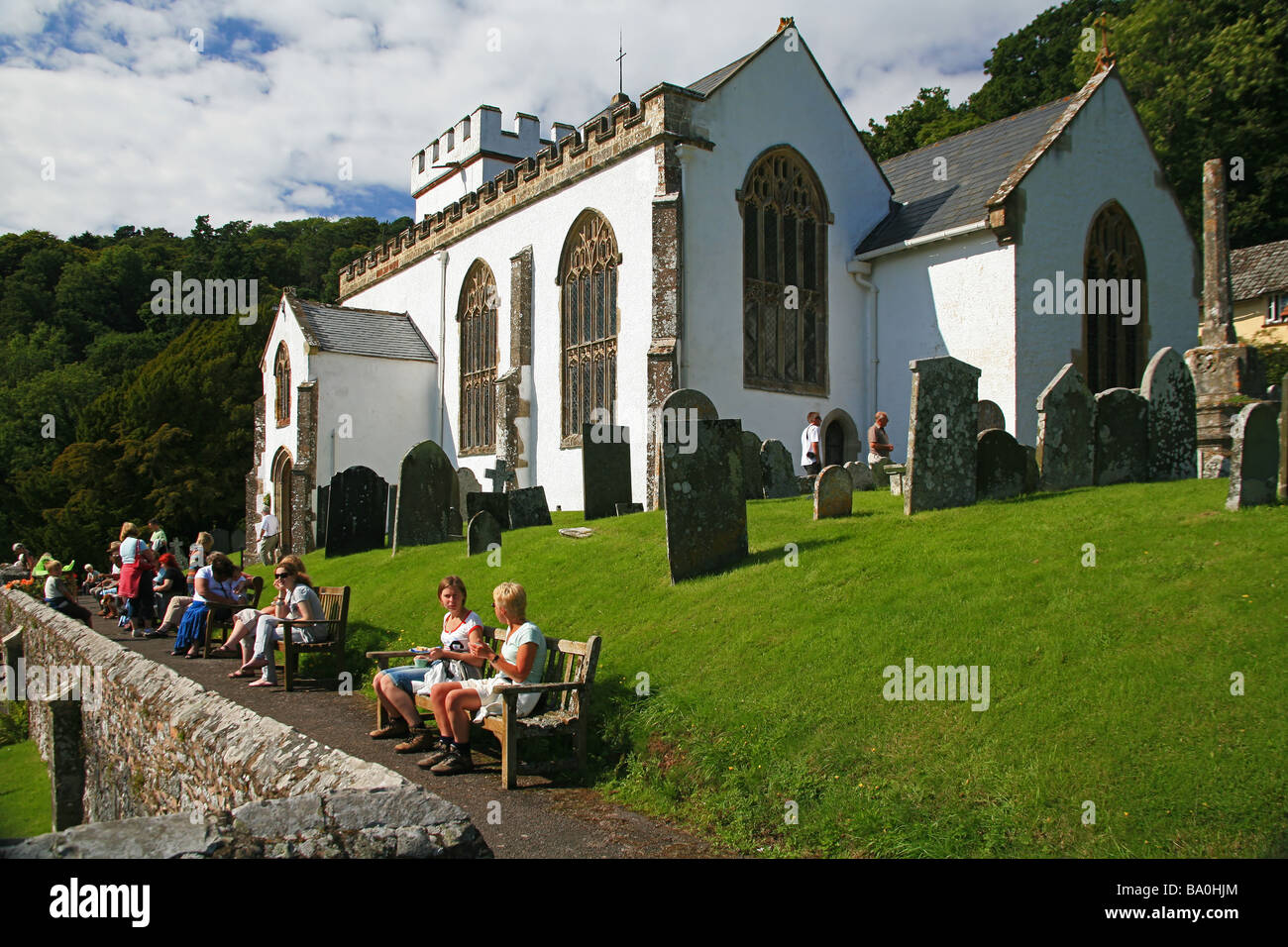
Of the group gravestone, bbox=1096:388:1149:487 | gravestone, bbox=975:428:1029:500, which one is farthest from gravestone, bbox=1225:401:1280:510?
gravestone, bbox=1096:388:1149:487

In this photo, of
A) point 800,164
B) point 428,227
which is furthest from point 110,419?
point 800,164

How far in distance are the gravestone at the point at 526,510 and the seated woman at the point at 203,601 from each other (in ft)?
17.5

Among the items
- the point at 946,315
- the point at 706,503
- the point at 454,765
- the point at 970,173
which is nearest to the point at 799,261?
the point at 946,315

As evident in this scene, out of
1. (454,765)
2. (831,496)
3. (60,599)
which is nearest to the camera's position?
(454,765)

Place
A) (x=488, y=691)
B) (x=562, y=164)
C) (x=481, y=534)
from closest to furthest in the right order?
(x=488, y=691)
(x=481, y=534)
(x=562, y=164)

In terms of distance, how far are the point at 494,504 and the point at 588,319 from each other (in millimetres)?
8750

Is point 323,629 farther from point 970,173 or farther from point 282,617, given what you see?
point 970,173

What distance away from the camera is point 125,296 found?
72.9m

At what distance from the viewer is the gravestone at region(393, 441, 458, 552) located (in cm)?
1722

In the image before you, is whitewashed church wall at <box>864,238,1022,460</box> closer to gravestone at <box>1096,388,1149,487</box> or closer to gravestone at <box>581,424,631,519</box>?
gravestone at <box>581,424,631,519</box>

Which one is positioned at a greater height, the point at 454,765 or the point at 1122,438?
the point at 1122,438

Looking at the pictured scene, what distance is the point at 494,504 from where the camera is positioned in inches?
693

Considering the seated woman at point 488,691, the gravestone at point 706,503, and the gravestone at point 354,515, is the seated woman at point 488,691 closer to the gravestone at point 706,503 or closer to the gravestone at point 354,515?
the gravestone at point 706,503
